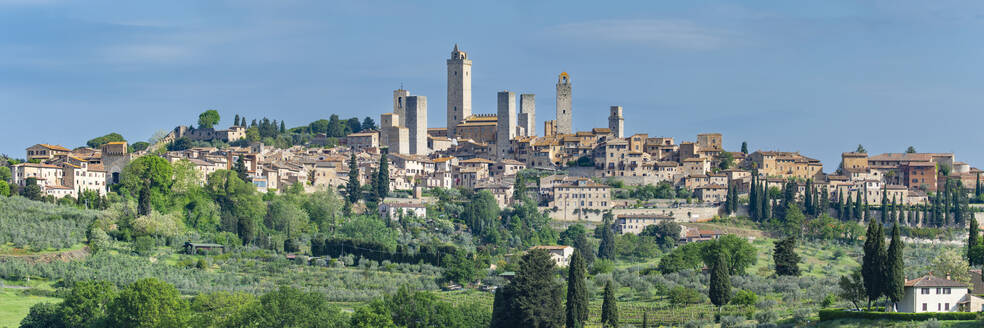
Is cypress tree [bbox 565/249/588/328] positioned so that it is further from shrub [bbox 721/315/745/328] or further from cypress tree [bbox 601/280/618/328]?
shrub [bbox 721/315/745/328]

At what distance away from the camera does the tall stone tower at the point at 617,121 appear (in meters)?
101

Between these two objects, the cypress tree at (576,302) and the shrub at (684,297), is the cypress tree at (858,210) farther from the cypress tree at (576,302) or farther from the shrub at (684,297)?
the cypress tree at (576,302)

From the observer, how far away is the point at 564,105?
344ft

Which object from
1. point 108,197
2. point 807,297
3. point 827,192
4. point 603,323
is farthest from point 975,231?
point 108,197

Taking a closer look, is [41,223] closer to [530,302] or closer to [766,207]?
[530,302]

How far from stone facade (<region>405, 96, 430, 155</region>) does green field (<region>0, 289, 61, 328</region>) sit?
4927cm

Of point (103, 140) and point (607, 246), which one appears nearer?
point (607, 246)

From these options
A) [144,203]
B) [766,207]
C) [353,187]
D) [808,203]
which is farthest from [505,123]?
[144,203]

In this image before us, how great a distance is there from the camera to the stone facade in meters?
101

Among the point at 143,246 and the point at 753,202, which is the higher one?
the point at 753,202

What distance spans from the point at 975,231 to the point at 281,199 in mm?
37635

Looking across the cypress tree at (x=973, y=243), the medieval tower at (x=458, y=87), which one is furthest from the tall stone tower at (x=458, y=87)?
the cypress tree at (x=973, y=243)

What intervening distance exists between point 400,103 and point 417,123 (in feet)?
15.4

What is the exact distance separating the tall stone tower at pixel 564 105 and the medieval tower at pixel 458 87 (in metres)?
7.97
